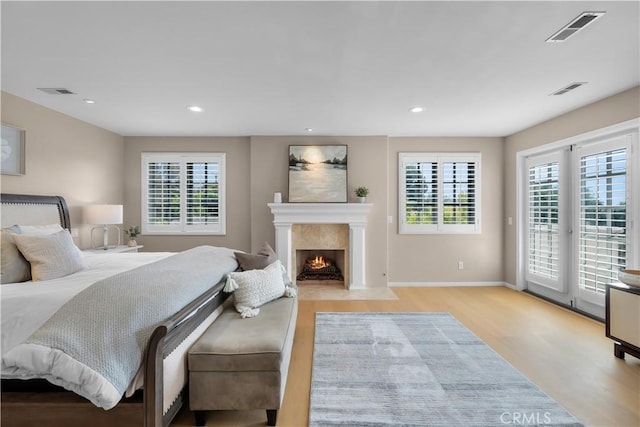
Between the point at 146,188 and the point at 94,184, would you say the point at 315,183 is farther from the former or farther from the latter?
the point at 94,184

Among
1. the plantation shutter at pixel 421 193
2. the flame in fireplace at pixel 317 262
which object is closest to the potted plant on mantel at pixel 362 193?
the plantation shutter at pixel 421 193

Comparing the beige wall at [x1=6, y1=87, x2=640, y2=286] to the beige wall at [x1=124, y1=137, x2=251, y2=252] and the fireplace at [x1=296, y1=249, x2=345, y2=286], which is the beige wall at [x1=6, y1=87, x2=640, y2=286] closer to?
the beige wall at [x1=124, y1=137, x2=251, y2=252]

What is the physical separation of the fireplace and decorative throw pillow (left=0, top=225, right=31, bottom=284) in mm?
3503

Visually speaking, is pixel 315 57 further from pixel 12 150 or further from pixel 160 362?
pixel 12 150

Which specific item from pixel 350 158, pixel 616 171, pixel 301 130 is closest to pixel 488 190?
pixel 616 171

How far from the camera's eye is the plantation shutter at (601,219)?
3.15 metres

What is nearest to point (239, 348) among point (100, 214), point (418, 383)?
point (418, 383)

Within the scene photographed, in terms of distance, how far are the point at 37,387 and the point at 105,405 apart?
52cm

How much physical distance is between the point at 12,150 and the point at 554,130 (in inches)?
252

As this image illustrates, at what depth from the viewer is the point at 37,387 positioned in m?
1.47

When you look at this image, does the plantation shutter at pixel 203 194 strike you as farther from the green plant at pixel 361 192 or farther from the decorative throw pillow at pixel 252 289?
the decorative throw pillow at pixel 252 289

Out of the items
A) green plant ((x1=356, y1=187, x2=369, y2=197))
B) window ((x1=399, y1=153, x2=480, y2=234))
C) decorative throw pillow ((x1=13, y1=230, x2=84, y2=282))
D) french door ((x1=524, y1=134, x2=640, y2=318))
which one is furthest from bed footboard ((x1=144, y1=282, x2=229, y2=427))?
french door ((x1=524, y1=134, x2=640, y2=318))

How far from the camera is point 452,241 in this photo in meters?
4.99

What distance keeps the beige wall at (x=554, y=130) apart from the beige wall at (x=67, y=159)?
6.36 meters
